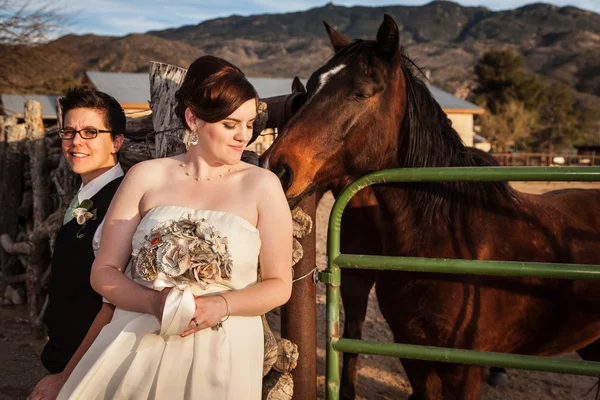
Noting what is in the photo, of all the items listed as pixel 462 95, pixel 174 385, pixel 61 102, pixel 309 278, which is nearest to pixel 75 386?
pixel 174 385

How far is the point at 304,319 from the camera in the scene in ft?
7.23

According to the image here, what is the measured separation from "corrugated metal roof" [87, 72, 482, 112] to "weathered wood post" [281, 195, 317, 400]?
2225cm

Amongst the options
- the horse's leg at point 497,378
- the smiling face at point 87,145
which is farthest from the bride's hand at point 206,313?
the horse's leg at point 497,378

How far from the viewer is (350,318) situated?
4.07 m

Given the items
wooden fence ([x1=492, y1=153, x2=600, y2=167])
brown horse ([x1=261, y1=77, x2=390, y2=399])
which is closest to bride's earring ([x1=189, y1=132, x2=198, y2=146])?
brown horse ([x1=261, y1=77, x2=390, y2=399])

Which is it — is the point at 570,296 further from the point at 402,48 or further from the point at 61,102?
the point at 61,102

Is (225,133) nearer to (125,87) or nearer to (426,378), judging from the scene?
(426,378)

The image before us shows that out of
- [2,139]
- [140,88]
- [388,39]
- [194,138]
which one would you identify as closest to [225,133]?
[194,138]

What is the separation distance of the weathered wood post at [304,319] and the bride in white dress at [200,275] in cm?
42

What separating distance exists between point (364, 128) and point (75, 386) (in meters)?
1.61

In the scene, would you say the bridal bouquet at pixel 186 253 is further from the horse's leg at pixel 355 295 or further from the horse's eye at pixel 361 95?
the horse's leg at pixel 355 295

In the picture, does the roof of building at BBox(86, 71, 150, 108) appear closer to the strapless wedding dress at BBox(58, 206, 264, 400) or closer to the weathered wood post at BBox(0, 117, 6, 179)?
the weathered wood post at BBox(0, 117, 6, 179)

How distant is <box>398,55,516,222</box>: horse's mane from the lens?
96.7 inches

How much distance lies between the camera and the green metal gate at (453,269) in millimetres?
1754
